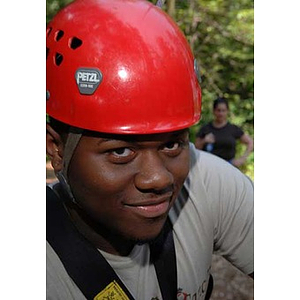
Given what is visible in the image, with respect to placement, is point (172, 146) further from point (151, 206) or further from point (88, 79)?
point (88, 79)

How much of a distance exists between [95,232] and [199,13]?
25.3ft

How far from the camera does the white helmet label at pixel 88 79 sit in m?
1.45

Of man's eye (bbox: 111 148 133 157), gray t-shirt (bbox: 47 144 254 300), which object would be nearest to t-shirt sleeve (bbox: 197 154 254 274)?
gray t-shirt (bbox: 47 144 254 300)

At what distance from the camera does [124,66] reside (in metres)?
1.44

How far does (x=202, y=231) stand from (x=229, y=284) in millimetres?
2770

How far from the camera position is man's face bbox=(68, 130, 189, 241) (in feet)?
4.81

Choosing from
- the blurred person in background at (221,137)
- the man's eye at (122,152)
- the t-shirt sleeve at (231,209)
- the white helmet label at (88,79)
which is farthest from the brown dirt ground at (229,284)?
the white helmet label at (88,79)

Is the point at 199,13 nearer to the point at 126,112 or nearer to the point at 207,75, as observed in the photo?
the point at 207,75

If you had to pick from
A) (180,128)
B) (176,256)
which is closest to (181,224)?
(176,256)

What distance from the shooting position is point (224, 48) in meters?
9.27

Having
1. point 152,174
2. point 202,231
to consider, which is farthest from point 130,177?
point 202,231

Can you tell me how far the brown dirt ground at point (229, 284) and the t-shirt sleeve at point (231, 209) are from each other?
87.6 inches

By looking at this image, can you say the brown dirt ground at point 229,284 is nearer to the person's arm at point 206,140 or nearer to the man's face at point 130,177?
the person's arm at point 206,140
